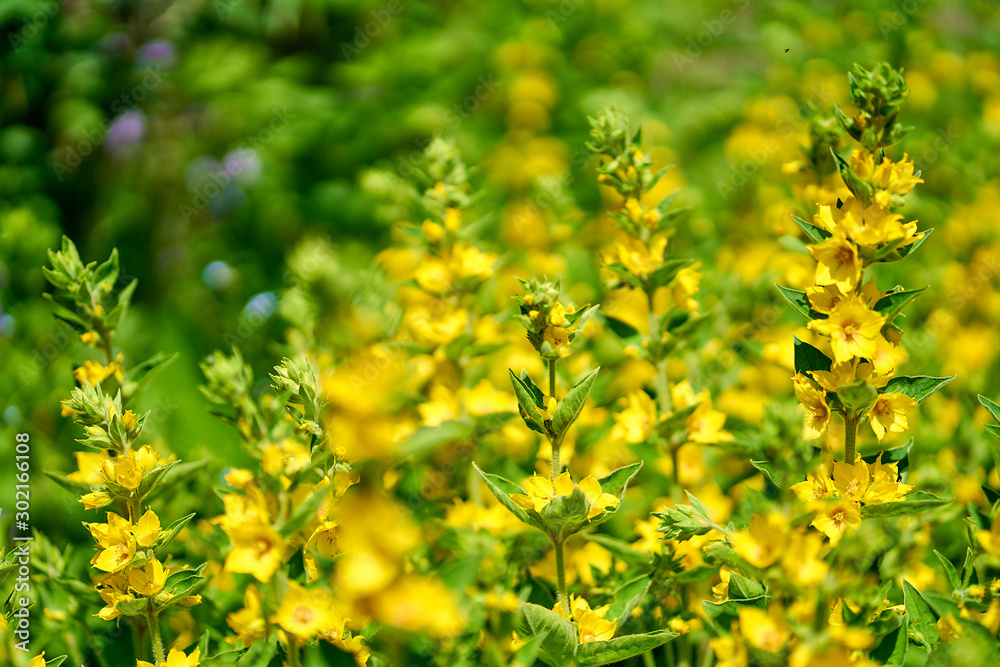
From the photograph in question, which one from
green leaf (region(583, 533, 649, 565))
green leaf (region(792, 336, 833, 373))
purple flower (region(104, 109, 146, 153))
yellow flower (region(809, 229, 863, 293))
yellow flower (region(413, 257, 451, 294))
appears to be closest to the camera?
yellow flower (region(809, 229, 863, 293))

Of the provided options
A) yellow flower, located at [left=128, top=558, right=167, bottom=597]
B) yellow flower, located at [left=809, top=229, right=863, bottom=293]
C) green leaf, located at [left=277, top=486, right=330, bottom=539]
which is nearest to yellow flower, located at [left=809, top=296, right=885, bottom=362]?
yellow flower, located at [left=809, top=229, right=863, bottom=293]

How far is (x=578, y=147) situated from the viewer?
4.24 m

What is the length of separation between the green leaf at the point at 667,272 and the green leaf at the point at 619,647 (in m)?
0.72

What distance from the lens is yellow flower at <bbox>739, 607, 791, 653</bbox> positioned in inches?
44.8

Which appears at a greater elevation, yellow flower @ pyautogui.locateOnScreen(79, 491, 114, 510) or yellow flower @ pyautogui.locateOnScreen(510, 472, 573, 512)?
yellow flower @ pyautogui.locateOnScreen(510, 472, 573, 512)

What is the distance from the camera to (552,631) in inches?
51.1

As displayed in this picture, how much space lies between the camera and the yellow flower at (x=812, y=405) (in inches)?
54.7

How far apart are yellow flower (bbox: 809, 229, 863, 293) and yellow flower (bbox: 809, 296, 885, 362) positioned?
0.03 metres

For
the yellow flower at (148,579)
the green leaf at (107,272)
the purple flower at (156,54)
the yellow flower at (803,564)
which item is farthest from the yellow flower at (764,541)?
the purple flower at (156,54)

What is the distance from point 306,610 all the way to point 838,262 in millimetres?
1033

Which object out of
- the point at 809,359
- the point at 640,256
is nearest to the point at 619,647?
the point at 809,359

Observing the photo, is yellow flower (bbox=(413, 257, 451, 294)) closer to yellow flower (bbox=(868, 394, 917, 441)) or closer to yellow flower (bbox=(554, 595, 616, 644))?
yellow flower (bbox=(554, 595, 616, 644))

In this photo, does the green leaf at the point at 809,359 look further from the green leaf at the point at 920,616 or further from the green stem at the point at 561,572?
the green stem at the point at 561,572

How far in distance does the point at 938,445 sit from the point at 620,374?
97cm
